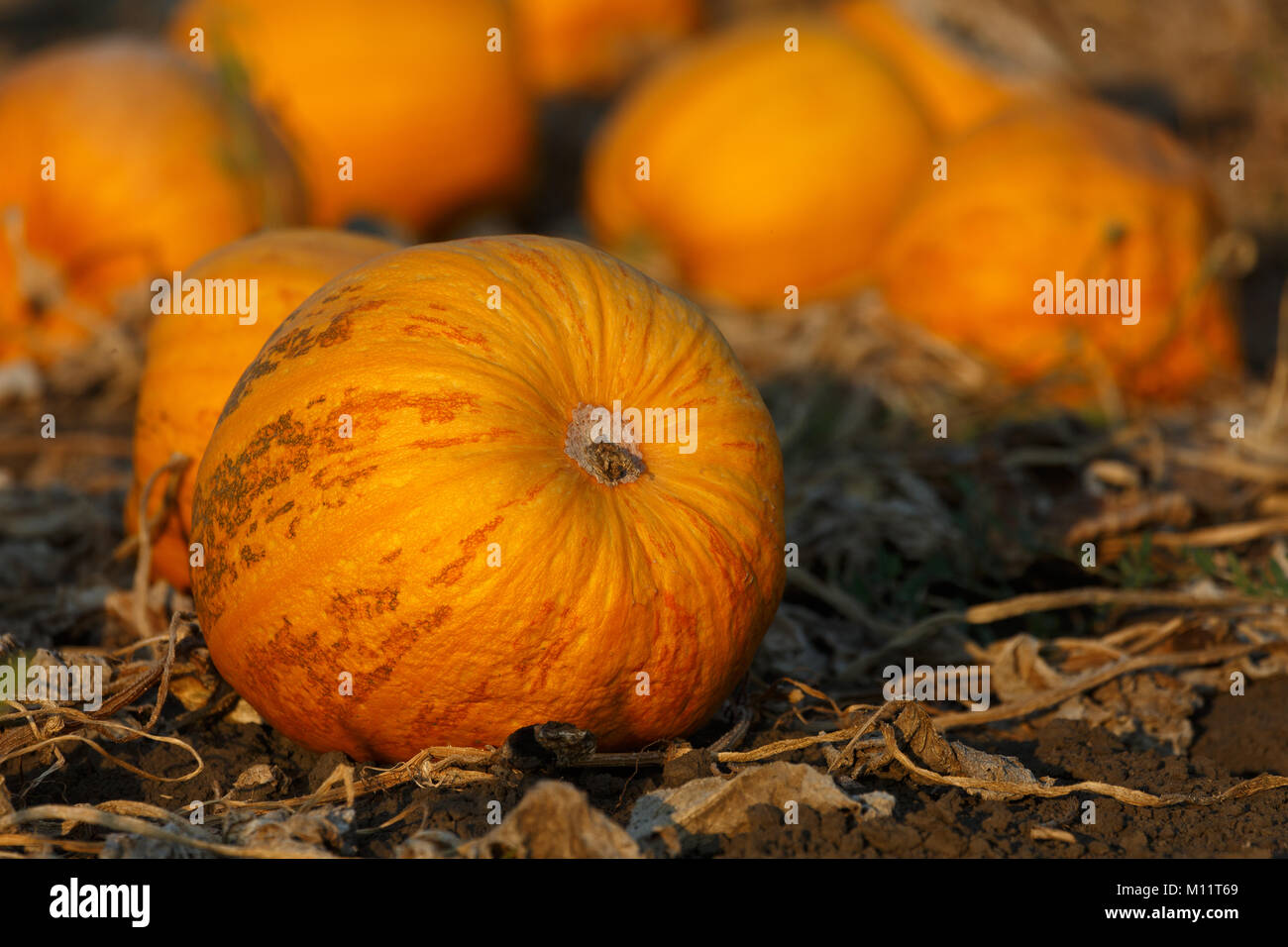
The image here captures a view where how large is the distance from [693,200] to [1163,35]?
3938mm

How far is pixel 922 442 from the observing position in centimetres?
446

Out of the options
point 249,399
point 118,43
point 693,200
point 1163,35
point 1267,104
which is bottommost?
point 249,399

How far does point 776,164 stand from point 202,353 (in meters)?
3.23

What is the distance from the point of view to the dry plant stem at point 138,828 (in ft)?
6.72

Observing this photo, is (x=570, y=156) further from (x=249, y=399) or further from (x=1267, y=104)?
(x=249, y=399)

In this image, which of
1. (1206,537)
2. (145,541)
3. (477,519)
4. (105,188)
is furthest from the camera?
(105,188)

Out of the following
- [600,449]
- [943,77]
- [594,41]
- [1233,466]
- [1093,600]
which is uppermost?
[594,41]

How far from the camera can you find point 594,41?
761 cm

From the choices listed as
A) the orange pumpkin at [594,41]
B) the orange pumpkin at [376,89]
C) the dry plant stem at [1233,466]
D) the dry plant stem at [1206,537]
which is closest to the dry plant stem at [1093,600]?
the dry plant stem at [1206,537]

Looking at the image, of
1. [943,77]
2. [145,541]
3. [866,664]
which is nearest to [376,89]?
[943,77]

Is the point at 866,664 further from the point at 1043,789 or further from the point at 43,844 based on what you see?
the point at 43,844

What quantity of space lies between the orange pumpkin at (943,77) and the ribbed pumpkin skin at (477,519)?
3.97 meters

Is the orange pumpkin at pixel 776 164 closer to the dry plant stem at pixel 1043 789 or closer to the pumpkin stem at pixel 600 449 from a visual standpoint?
the pumpkin stem at pixel 600 449
